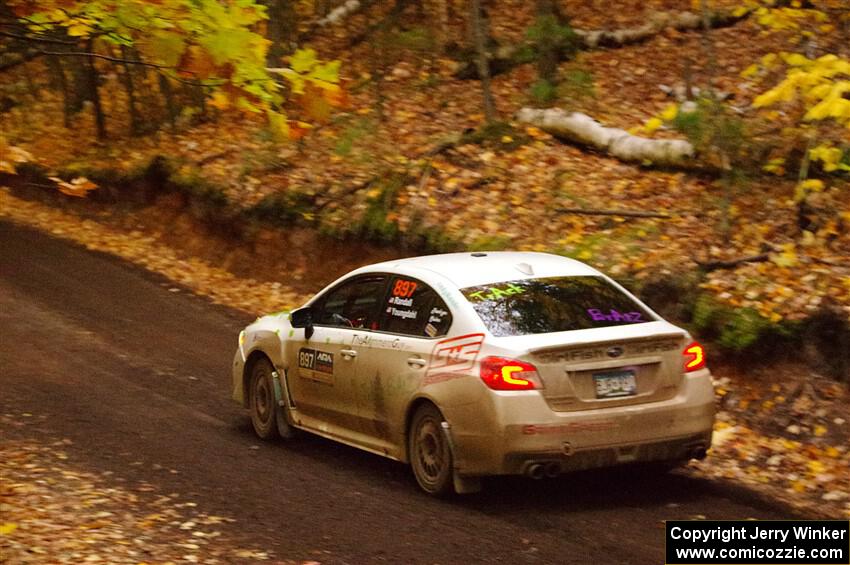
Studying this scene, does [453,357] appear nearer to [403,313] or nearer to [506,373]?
[506,373]

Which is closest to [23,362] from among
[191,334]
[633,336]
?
[191,334]

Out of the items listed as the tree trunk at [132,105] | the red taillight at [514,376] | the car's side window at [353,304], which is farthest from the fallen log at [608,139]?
the tree trunk at [132,105]

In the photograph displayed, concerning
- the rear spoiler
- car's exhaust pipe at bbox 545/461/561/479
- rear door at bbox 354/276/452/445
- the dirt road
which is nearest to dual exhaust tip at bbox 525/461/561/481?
car's exhaust pipe at bbox 545/461/561/479

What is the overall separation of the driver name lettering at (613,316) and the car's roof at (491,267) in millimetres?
591

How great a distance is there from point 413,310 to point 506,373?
1.31 m

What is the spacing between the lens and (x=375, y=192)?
16531 millimetres

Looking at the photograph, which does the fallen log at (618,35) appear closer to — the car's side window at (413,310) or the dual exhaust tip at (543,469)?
the car's side window at (413,310)

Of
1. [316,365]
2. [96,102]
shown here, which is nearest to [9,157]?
[316,365]

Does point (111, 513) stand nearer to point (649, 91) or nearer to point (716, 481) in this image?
point (716, 481)

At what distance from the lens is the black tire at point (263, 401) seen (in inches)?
392

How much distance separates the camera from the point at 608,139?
→ 51.1 ft

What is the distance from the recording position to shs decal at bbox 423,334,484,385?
748 centimetres

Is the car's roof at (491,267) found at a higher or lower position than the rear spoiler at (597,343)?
higher

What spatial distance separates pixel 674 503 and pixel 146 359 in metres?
7.46
